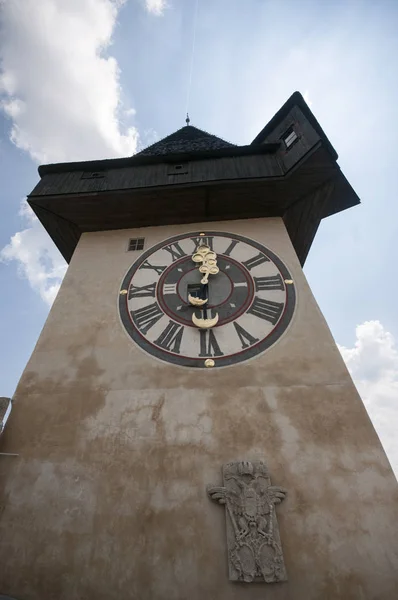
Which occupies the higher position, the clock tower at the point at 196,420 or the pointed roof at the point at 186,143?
the pointed roof at the point at 186,143

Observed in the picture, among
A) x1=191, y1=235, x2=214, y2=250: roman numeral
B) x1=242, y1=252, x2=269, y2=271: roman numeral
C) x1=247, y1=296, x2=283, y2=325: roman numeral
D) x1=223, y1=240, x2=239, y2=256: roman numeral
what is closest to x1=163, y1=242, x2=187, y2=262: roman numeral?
x1=191, y1=235, x2=214, y2=250: roman numeral

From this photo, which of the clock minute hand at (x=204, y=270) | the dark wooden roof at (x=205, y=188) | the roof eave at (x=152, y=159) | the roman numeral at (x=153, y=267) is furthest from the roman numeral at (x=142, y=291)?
the roof eave at (x=152, y=159)

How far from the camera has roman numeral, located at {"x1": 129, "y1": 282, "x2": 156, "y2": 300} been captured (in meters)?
6.21

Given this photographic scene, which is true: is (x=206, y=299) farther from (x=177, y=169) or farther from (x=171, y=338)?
(x=177, y=169)

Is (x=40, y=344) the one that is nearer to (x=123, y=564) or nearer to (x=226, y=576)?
(x=123, y=564)

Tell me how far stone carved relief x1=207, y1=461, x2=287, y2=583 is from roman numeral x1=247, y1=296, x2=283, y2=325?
2.30 metres

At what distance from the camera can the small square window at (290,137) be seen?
304 inches

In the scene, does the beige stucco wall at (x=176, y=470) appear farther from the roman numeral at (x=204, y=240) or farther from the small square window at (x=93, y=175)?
the small square window at (x=93, y=175)

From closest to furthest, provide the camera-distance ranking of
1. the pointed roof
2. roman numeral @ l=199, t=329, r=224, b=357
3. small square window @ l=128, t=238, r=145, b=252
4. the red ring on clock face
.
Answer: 1. roman numeral @ l=199, t=329, r=224, b=357
2. the red ring on clock face
3. small square window @ l=128, t=238, r=145, b=252
4. the pointed roof

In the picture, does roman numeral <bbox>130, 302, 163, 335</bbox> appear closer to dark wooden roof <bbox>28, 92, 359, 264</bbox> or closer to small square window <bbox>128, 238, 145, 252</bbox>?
small square window <bbox>128, 238, 145, 252</bbox>

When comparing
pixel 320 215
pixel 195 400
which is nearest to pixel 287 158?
pixel 320 215

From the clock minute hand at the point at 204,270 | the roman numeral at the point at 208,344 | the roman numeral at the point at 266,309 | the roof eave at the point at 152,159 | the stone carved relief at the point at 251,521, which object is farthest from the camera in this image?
the roof eave at the point at 152,159

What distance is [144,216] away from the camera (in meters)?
7.65

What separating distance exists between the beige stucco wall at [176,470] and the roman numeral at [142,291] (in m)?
0.78
